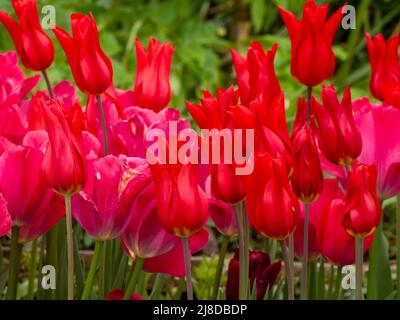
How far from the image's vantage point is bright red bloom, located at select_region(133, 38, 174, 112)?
99 centimetres

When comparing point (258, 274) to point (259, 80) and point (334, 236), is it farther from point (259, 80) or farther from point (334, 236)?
point (259, 80)

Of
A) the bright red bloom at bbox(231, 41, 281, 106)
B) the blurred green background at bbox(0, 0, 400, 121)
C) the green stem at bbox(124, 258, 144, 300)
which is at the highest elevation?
the blurred green background at bbox(0, 0, 400, 121)

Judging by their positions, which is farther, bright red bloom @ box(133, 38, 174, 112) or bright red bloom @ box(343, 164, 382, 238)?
bright red bloom @ box(133, 38, 174, 112)

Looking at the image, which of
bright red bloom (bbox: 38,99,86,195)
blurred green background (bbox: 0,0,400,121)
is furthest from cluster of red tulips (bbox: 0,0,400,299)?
blurred green background (bbox: 0,0,400,121)

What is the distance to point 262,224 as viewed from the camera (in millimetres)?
737

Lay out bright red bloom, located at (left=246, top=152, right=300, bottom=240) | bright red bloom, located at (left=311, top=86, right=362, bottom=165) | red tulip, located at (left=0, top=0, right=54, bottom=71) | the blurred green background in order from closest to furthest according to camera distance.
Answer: bright red bloom, located at (left=246, top=152, right=300, bottom=240)
bright red bloom, located at (left=311, top=86, right=362, bottom=165)
red tulip, located at (left=0, top=0, right=54, bottom=71)
the blurred green background

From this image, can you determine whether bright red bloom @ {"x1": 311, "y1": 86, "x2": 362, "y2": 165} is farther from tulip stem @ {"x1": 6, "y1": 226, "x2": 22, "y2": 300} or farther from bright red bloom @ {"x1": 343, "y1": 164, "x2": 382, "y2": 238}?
tulip stem @ {"x1": 6, "y1": 226, "x2": 22, "y2": 300}

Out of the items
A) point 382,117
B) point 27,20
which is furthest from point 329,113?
point 27,20

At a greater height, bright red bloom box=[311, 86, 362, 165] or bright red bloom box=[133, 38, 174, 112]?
bright red bloom box=[133, 38, 174, 112]

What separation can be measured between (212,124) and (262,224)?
0.09 meters

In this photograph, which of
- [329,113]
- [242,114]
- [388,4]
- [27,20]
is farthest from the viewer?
[388,4]

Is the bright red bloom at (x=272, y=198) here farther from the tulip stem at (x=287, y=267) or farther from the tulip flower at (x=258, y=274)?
the tulip flower at (x=258, y=274)

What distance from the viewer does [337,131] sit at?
833 mm
